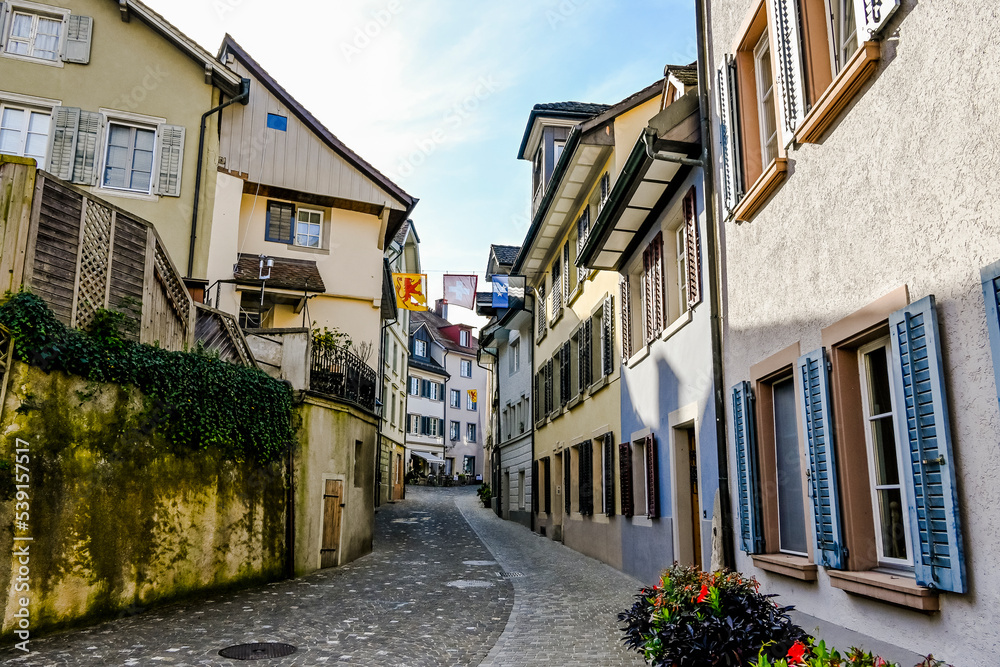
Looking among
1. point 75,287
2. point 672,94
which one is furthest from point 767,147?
point 75,287

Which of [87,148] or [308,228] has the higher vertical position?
[87,148]

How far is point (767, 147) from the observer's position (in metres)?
7.56

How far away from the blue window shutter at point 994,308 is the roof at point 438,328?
49.7m

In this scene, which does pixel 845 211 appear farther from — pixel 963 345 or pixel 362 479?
pixel 362 479

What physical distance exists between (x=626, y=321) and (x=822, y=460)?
26.5 feet

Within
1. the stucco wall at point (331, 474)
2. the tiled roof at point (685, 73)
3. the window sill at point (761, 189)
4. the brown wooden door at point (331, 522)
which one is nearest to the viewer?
the window sill at point (761, 189)

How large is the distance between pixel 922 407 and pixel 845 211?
1.67m

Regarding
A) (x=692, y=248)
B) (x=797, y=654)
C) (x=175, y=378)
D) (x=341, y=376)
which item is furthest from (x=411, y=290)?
(x=797, y=654)

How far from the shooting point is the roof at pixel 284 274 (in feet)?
59.2

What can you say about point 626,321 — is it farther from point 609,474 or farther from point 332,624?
point 332,624

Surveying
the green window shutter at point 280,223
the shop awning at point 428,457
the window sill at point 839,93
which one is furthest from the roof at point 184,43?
the shop awning at point 428,457

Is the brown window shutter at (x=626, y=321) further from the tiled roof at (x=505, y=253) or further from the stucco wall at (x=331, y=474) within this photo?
the tiled roof at (x=505, y=253)

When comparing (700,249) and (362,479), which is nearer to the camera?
(700,249)

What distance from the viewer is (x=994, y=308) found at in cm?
385
